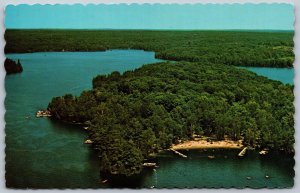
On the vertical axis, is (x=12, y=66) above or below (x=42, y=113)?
above

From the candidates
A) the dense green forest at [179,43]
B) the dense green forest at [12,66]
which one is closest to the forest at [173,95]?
the dense green forest at [179,43]

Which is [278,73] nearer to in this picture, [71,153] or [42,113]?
[71,153]

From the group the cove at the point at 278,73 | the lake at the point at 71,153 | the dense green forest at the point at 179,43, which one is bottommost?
the lake at the point at 71,153

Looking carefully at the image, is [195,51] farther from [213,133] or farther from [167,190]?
[167,190]

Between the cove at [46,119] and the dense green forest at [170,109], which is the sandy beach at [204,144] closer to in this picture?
the dense green forest at [170,109]

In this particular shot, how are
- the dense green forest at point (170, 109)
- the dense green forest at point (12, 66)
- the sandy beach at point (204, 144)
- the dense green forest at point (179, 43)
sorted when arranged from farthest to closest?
the sandy beach at point (204, 144) < the dense green forest at point (170, 109) < the dense green forest at point (179, 43) < the dense green forest at point (12, 66)

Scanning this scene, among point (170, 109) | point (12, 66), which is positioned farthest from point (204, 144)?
point (12, 66)

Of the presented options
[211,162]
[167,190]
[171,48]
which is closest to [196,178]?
[167,190]
